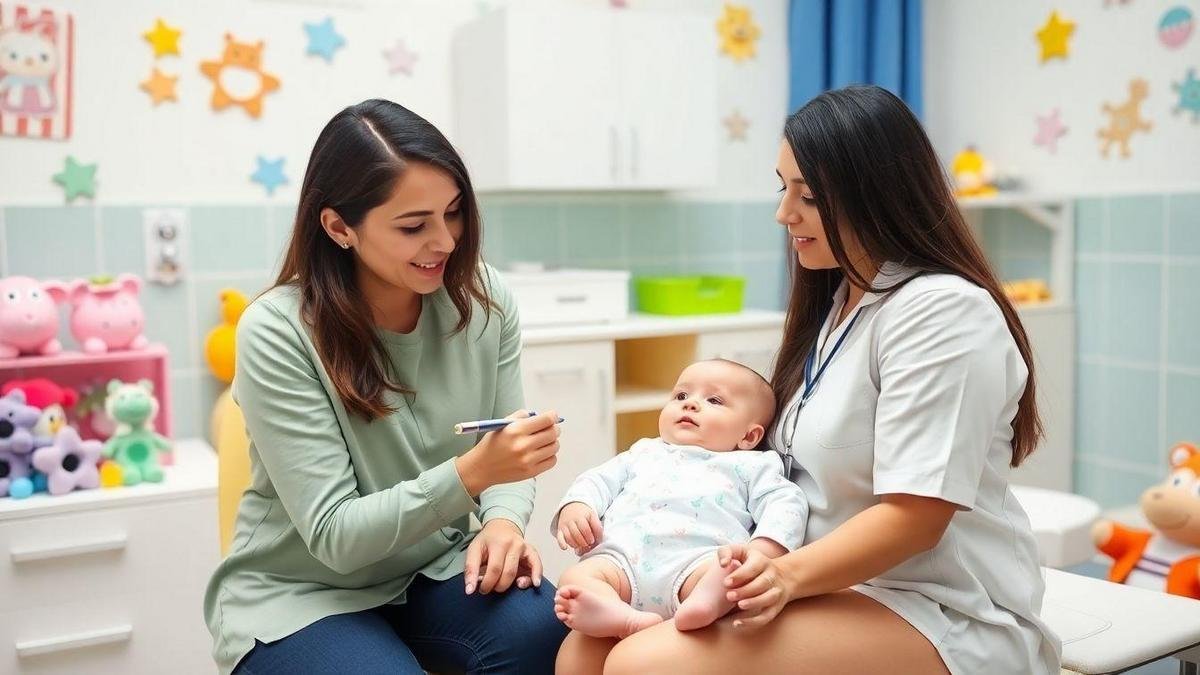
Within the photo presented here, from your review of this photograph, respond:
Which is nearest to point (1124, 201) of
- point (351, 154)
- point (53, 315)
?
point (351, 154)

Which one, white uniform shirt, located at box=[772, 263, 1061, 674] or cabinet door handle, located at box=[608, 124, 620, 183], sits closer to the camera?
white uniform shirt, located at box=[772, 263, 1061, 674]

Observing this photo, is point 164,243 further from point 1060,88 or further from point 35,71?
point 1060,88

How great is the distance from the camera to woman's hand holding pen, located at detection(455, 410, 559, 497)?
4.84 ft

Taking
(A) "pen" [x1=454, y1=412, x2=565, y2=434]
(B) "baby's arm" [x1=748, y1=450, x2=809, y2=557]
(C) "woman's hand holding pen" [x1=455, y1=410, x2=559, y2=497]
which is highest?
(A) "pen" [x1=454, y1=412, x2=565, y2=434]

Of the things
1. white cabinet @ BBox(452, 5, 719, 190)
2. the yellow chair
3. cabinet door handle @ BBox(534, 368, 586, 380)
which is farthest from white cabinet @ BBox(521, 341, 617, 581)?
the yellow chair

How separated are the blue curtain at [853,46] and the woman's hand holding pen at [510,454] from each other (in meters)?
2.55

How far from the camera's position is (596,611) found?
1.40m

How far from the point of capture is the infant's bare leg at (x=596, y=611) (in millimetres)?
1398

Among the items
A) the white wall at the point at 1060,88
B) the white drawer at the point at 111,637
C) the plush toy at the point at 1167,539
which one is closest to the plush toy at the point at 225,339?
the white drawer at the point at 111,637

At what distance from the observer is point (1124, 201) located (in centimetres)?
346

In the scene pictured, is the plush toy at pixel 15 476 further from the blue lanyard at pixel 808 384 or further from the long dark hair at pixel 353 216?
the blue lanyard at pixel 808 384

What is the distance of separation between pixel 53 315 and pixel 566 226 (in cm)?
153

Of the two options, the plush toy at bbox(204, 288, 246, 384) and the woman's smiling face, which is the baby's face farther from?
the plush toy at bbox(204, 288, 246, 384)

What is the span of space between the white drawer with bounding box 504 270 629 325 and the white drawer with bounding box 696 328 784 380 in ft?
0.82
